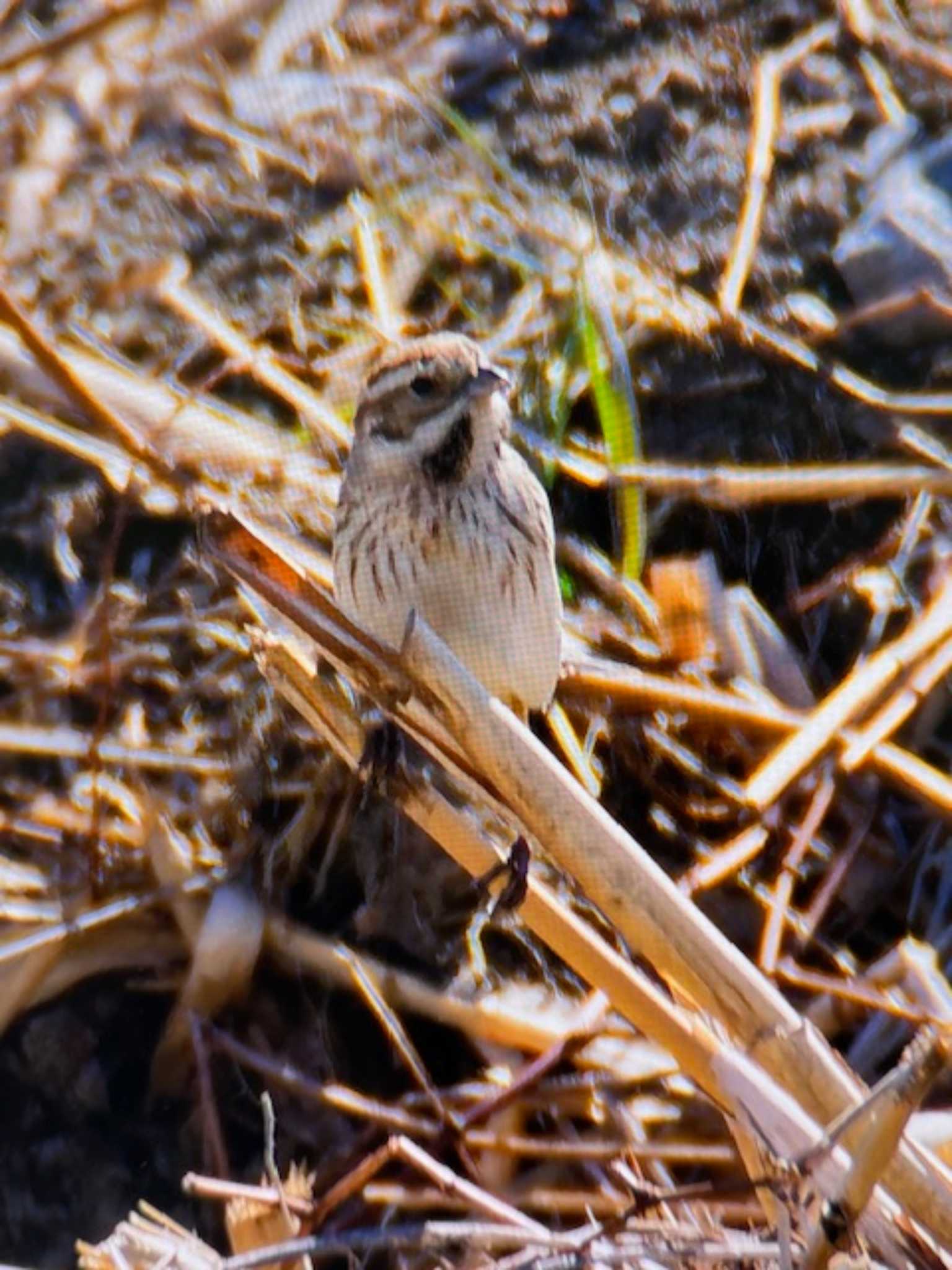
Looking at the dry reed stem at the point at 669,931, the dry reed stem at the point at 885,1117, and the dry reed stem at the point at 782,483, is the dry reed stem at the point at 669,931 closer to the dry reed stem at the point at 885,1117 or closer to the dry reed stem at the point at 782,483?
the dry reed stem at the point at 885,1117

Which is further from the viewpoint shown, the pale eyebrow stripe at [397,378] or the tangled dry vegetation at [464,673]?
the pale eyebrow stripe at [397,378]

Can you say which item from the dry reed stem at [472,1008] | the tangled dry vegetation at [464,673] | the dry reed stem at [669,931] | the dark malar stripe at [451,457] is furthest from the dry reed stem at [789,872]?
the dry reed stem at [669,931]

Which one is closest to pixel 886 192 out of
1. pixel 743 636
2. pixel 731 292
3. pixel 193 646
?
pixel 731 292

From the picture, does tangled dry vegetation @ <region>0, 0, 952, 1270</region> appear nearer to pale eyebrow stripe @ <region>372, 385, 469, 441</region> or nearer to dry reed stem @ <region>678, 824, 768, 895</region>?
dry reed stem @ <region>678, 824, 768, 895</region>

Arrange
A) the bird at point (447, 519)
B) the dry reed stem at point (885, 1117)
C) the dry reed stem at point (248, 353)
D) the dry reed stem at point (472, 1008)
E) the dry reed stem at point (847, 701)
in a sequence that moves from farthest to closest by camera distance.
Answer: the dry reed stem at point (248, 353), the dry reed stem at point (847, 701), the bird at point (447, 519), the dry reed stem at point (472, 1008), the dry reed stem at point (885, 1117)

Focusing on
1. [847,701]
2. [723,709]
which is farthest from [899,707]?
[723,709]

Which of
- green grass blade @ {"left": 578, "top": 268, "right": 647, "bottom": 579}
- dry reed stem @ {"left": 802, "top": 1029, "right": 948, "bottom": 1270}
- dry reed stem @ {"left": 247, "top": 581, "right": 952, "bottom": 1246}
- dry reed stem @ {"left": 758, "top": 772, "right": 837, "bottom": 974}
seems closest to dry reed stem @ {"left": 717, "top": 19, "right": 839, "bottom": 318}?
green grass blade @ {"left": 578, "top": 268, "right": 647, "bottom": 579}

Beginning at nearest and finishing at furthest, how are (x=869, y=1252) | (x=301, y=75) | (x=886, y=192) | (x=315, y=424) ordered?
(x=869, y=1252), (x=315, y=424), (x=886, y=192), (x=301, y=75)

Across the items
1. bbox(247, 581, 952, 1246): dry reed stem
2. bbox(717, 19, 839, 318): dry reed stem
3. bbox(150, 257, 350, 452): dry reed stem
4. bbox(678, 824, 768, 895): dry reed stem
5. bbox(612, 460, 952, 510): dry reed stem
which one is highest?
bbox(717, 19, 839, 318): dry reed stem

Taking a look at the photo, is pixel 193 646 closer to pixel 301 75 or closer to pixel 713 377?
pixel 713 377
